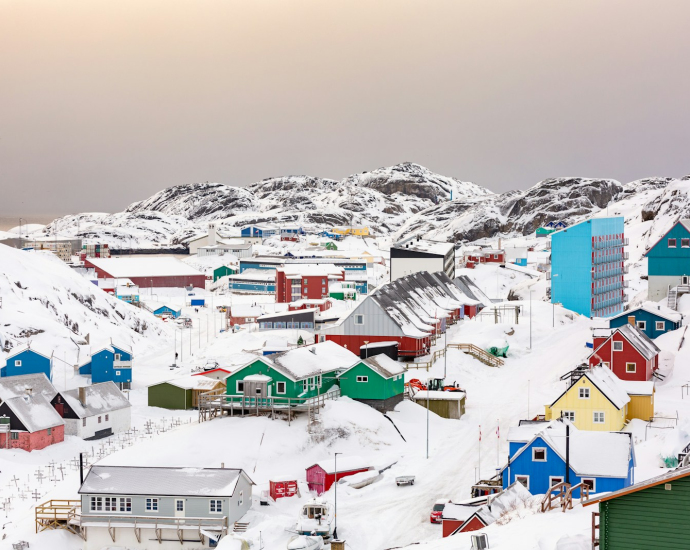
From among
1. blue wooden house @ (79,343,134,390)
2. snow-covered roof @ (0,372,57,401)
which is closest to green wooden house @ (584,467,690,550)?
snow-covered roof @ (0,372,57,401)

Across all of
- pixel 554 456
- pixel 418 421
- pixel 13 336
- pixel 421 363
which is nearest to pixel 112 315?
pixel 13 336

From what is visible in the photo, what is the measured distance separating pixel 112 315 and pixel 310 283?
26488 mm

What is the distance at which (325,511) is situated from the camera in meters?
30.8

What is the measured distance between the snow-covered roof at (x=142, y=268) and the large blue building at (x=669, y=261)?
8271 centimetres

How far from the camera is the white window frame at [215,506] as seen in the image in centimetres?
3167

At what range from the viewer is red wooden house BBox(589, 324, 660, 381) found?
146 ft

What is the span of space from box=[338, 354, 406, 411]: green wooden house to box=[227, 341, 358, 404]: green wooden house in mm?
755

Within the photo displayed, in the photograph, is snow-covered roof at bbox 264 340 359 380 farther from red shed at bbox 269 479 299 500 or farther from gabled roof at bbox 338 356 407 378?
red shed at bbox 269 479 299 500

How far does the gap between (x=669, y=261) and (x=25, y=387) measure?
135 ft

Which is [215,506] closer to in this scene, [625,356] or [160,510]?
[160,510]

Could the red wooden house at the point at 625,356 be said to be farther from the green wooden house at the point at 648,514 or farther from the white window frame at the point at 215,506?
the green wooden house at the point at 648,514

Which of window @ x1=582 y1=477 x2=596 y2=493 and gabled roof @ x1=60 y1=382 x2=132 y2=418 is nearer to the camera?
window @ x1=582 y1=477 x2=596 y2=493

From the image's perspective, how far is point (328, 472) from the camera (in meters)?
35.2

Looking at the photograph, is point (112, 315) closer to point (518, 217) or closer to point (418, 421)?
point (418, 421)
